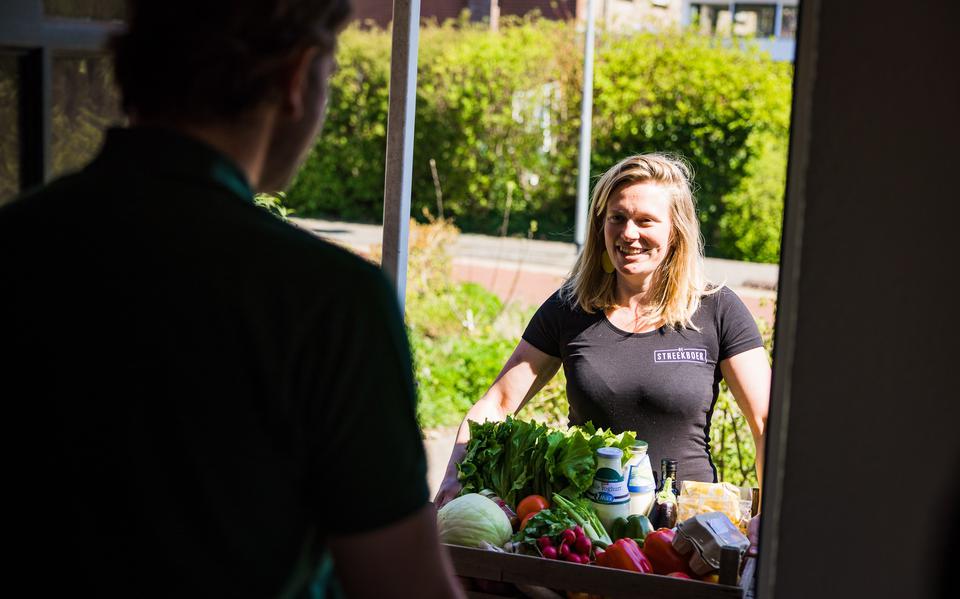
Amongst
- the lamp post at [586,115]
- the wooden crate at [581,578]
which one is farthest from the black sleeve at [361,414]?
the lamp post at [586,115]

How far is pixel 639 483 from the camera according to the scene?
8.41 ft

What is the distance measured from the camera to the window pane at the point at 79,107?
2105mm

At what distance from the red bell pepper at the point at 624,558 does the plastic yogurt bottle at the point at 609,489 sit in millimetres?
218

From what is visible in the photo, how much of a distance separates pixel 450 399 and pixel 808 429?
6.13 meters

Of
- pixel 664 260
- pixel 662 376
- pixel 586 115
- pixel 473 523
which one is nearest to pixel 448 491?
pixel 473 523

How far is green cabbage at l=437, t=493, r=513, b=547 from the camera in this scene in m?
2.35

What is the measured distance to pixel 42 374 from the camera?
915mm

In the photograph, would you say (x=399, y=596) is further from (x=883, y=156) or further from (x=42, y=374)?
(x=883, y=156)

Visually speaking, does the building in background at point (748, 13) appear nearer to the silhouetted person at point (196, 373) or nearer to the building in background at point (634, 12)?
the building in background at point (634, 12)

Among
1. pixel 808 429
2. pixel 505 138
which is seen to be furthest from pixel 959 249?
pixel 505 138

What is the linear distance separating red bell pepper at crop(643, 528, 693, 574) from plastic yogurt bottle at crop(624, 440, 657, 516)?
9.4 inches

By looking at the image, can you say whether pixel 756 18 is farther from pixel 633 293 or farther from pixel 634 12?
pixel 633 293

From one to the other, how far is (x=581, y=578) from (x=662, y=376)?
3.34 ft

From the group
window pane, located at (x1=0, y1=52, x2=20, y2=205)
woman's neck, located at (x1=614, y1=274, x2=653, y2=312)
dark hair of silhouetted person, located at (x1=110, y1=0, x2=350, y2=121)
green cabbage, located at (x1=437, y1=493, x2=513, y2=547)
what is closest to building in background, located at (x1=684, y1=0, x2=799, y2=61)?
woman's neck, located at (x1=614, y1=274, x2=653, y2=312)
